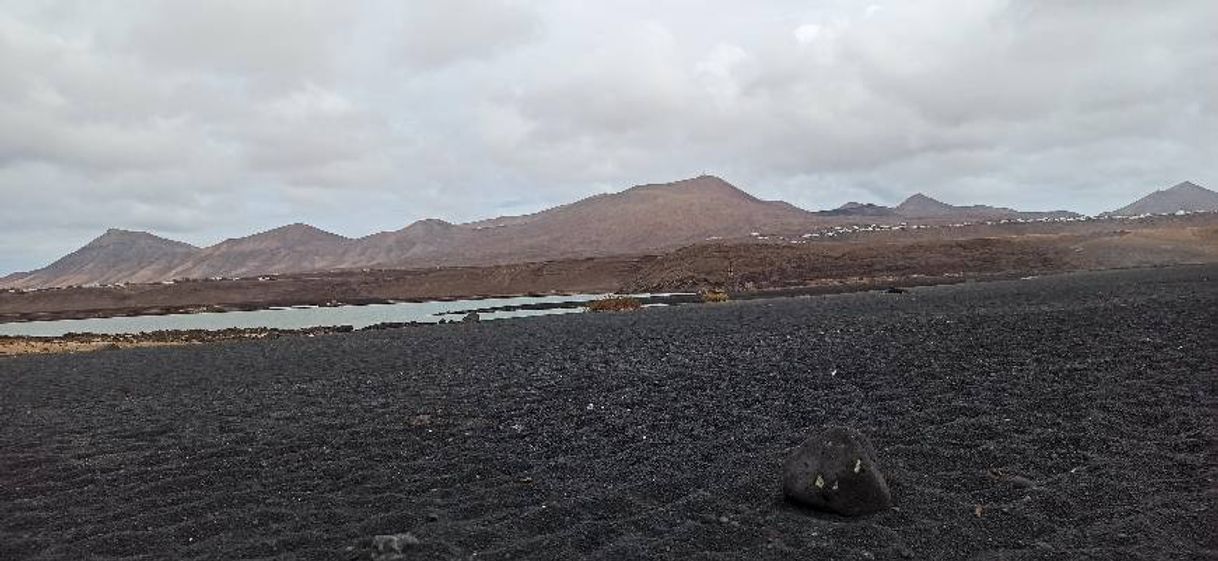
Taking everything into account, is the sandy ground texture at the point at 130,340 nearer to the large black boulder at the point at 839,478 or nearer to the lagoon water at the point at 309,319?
the lagoon water at the point at 309,319

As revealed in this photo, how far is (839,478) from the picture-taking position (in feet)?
28.7

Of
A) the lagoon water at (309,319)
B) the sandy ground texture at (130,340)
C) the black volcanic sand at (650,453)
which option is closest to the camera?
the black volcanic sand at (650,453)

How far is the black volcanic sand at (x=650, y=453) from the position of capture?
830 centimetres

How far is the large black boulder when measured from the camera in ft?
28.6

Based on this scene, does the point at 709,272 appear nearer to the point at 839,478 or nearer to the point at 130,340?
the point at 130,340

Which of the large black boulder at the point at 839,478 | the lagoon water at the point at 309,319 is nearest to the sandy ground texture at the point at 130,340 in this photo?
the lagoon water at the point at 309,319

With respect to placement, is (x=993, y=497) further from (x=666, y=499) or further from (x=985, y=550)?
(x=666, y=499)

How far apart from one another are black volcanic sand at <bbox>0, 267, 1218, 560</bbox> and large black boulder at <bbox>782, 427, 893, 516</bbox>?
0.18 meters

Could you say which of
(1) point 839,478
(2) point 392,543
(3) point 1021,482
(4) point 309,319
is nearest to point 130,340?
(4) point 309,319

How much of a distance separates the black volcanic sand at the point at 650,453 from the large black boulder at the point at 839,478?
177 millimetres

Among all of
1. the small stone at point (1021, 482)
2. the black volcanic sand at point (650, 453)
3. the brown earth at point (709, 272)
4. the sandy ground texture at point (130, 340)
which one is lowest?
the small stone at point (1021, 482)

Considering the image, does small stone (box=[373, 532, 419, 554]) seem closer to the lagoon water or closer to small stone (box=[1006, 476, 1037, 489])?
small stone (box=[1006, 476, 1037, 489])

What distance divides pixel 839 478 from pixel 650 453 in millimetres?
3696

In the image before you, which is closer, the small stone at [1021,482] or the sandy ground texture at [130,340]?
the small stone at [1021,482]
